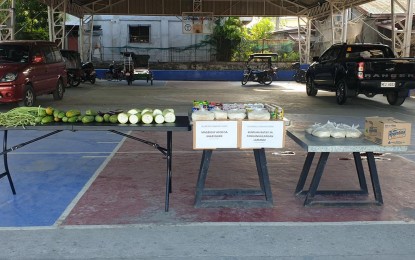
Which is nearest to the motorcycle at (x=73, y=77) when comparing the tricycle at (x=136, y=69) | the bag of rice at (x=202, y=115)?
the tricycle at (x=136, y=69)

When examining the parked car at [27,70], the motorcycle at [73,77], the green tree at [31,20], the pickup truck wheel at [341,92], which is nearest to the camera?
the parked car at [27,70]

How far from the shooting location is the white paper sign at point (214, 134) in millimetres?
4496

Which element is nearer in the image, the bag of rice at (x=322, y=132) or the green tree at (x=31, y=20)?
the bag of rice at (x=322, y=132)

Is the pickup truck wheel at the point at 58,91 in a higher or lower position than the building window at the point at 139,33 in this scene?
lower

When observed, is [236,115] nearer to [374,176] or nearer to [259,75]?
[374,176]

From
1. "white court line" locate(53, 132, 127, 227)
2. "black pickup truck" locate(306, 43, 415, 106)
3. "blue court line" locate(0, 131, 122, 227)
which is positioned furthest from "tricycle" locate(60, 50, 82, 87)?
"white court line" locate(53, 132, 127, 227)

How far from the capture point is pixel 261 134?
15.0 feet

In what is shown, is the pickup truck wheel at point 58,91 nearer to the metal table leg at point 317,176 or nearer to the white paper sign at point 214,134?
the white paper sign at point 214,134

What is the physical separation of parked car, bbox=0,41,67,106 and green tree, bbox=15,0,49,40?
17659mm

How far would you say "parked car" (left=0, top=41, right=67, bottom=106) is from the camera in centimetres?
1159

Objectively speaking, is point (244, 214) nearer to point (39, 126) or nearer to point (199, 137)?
point (199, 137)

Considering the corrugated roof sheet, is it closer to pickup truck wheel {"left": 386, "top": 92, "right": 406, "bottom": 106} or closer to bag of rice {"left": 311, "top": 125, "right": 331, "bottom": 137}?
pickup truck wheel {"left": 386, "top": 92, "right": 406, "bottom": 106}

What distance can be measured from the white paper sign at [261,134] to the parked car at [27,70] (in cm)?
878

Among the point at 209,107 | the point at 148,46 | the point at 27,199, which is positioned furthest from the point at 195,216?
the point at 148,46
